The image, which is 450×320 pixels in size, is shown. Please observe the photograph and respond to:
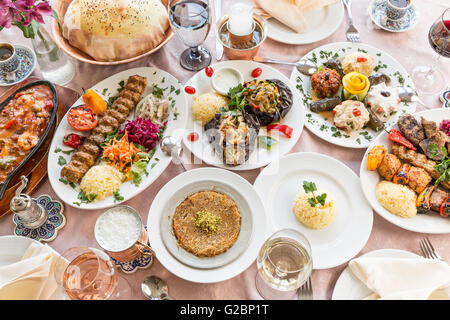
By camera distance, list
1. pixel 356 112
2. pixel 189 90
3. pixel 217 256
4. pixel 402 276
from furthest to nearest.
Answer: pixel 189 90 < pixel 356 112 < pixel 217 256 < pixel 402 276

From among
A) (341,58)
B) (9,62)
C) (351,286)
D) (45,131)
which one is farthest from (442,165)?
(9,62)

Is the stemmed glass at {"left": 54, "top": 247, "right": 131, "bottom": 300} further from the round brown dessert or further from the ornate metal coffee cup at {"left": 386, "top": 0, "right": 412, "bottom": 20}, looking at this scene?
the ornate metal coffee cup at {"left": 386, "top": 0, "right": 412, "bottom": 20}

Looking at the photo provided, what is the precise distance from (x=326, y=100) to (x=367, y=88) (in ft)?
0.98

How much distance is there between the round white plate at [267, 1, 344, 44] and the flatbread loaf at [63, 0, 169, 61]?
0.96 metres

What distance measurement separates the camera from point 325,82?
2527 mm

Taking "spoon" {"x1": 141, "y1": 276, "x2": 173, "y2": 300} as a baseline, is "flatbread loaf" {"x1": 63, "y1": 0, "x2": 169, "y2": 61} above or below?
above

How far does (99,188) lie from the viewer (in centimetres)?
211

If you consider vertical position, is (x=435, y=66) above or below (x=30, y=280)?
above

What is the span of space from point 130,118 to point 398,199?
6.05ft

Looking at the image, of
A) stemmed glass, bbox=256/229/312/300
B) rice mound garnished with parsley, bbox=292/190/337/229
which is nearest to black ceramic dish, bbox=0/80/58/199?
stemmed glass, bbox=256/229/312/300

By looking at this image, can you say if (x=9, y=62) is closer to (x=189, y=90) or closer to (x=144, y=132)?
(x=144, y=132)

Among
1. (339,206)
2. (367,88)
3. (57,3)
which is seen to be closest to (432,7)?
(367,88)

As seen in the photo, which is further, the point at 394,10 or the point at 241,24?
the point at 394,10

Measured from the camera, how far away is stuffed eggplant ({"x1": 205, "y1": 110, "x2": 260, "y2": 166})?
2.24m
